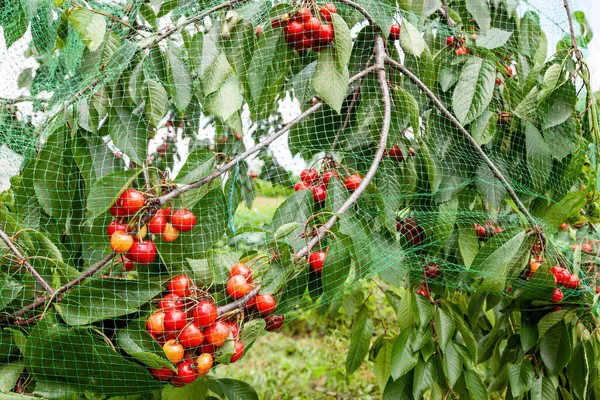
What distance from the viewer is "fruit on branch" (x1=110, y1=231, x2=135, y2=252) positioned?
0.94 m

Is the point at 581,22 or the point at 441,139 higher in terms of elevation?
the point at 581,22

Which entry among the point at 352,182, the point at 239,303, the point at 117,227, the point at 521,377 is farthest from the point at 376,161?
the point at 521,377

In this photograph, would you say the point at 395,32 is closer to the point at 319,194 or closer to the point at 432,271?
the point at 319,194

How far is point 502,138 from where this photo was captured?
1.54 meters

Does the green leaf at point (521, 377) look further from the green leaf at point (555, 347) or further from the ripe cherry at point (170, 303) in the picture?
the ripe cherry at point (170, 303)

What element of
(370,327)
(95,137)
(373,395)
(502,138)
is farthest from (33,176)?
(373,395)

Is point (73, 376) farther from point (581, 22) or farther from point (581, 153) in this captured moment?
point (581, 22)

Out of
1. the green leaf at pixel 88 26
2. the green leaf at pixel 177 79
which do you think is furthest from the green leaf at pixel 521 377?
the green leaf at pixel 88 26

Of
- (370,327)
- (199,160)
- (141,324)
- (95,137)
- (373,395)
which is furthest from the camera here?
(373,395)

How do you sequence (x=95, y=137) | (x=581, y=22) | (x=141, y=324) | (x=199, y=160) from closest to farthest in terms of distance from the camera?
(x=141, y=324)
(x=199, y=160)
(x=95, y=137)
(x=581, y=22)

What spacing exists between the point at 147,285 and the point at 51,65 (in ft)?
3.21

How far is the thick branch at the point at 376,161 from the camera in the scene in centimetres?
101

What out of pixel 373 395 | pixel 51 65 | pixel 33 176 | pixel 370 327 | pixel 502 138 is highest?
pixel 51 65

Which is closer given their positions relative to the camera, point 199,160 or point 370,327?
point 199,160
